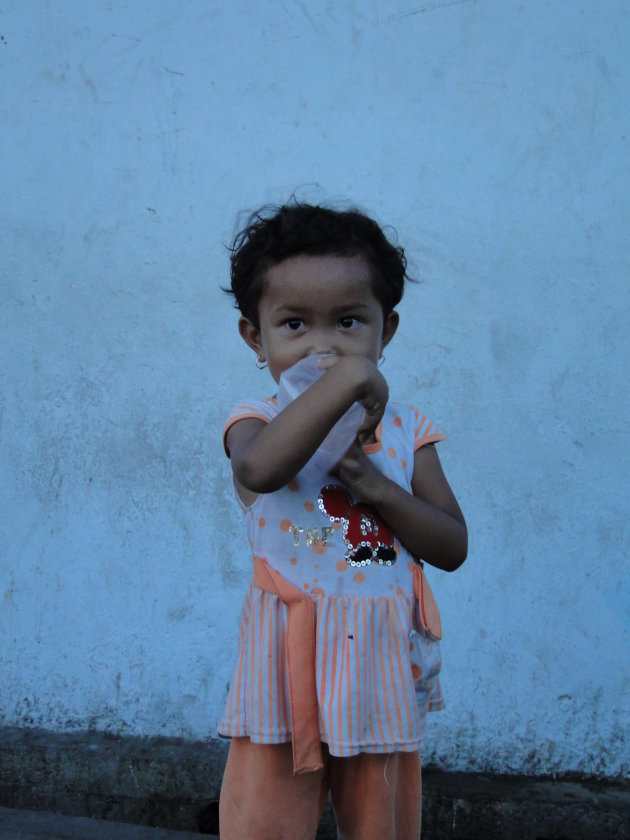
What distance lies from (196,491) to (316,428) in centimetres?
150

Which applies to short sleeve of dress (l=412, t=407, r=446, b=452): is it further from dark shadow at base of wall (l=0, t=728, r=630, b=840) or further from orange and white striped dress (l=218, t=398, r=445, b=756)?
dark shadow at base of wall (l=0, t=728, r=630, b=840)

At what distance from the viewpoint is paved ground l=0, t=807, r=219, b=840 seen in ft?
8.00

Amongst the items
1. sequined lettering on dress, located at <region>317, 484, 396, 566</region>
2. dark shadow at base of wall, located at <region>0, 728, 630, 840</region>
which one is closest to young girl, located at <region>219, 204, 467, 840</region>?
sequined lettering on dress, located at <region>317, 484, 396, 566</region>

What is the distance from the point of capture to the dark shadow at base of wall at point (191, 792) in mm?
2451

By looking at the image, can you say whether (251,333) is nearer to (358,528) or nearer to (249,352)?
(358,528)

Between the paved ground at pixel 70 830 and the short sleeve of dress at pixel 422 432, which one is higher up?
the short sleeve of dress at pixel 422 432

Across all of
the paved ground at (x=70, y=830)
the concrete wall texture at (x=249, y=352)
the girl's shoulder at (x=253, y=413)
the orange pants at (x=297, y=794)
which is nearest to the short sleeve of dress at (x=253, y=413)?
the girl's shoulder at (x=253, y=413)

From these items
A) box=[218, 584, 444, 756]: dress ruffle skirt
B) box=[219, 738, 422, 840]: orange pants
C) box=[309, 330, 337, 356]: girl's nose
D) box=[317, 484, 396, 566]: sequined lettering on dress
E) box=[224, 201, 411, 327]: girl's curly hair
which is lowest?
box=[219, 738, 422, 840]: orange pants

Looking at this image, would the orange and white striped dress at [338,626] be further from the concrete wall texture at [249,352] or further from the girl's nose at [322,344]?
the concrete wall texture at [249,352]

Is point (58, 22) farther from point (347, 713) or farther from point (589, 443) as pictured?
point (347, 713)

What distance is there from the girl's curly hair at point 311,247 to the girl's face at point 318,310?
0.02 m

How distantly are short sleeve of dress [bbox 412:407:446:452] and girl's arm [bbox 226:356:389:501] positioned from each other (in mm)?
255

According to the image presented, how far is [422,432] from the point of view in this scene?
1676 mm

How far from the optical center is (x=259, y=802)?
146 centimetres
